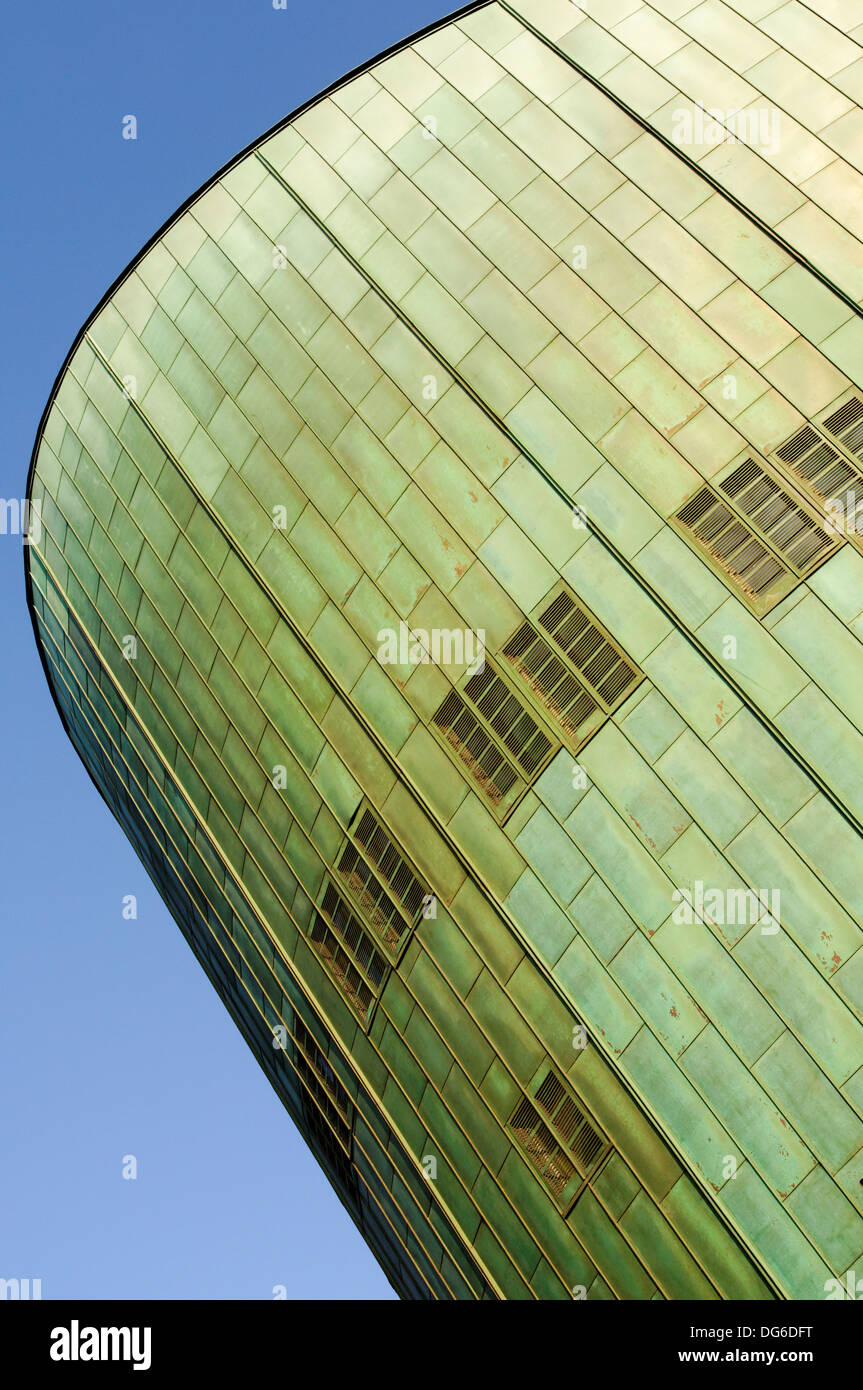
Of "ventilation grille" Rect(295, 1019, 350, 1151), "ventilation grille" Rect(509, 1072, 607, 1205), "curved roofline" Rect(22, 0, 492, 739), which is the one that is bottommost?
"ventilation grille" Rect(509, 1072, 607, 1205)

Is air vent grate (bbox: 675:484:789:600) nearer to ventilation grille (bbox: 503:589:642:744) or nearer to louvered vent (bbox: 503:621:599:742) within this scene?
ventilation grille (bbox: 503:589:642:744)

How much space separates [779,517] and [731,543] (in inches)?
29.5

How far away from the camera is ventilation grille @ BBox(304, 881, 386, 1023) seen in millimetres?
21444

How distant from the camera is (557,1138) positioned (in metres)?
18.7

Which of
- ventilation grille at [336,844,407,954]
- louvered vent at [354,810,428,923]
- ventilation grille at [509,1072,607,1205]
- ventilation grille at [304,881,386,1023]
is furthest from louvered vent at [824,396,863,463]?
ventilation grille at [304,881,386,1023]

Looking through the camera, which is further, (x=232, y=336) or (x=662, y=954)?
(x=232, y=336)

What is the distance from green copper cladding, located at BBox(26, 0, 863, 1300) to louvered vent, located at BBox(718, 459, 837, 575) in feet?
0.14

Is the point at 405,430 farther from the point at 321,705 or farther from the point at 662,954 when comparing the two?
the point at 662,954

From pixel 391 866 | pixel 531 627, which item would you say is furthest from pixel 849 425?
pixel 391 866

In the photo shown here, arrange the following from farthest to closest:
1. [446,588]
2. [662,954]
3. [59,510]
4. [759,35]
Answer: [59,510] < [759,35] < [446,588] < [662,954]
